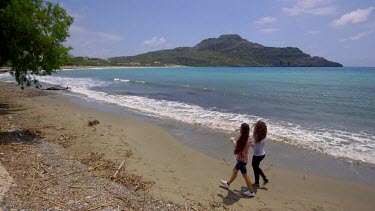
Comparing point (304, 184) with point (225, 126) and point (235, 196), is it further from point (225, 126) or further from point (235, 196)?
point (225, 126)

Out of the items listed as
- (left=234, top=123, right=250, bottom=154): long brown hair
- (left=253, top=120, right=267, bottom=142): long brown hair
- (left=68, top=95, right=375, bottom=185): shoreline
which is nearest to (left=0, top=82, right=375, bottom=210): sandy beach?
(left=68, top=95, right=375, bottom=185): shoreline

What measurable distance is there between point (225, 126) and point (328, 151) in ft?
16.8

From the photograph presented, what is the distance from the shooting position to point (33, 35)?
11.8 m

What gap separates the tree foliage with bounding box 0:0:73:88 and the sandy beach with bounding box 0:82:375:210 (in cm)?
275

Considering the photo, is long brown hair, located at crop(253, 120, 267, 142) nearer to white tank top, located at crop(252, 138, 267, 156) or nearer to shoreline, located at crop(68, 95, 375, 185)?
white tank top, located at crop(252, 138, 267, 156)

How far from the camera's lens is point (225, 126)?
15.2m

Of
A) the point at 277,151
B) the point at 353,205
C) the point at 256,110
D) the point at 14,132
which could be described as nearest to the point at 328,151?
the point at 277,151

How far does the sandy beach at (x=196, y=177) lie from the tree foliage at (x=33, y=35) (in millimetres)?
2753

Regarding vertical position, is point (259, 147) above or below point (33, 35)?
below

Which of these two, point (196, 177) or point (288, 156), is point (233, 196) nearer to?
point (196, 177)

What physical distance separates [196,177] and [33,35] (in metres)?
8.28

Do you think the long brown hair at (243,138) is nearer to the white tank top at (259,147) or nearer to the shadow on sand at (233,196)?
the white tank top at (259,147)

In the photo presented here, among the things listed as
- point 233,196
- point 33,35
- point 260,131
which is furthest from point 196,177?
point 33,35

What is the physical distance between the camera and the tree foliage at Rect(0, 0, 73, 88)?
450 inches
